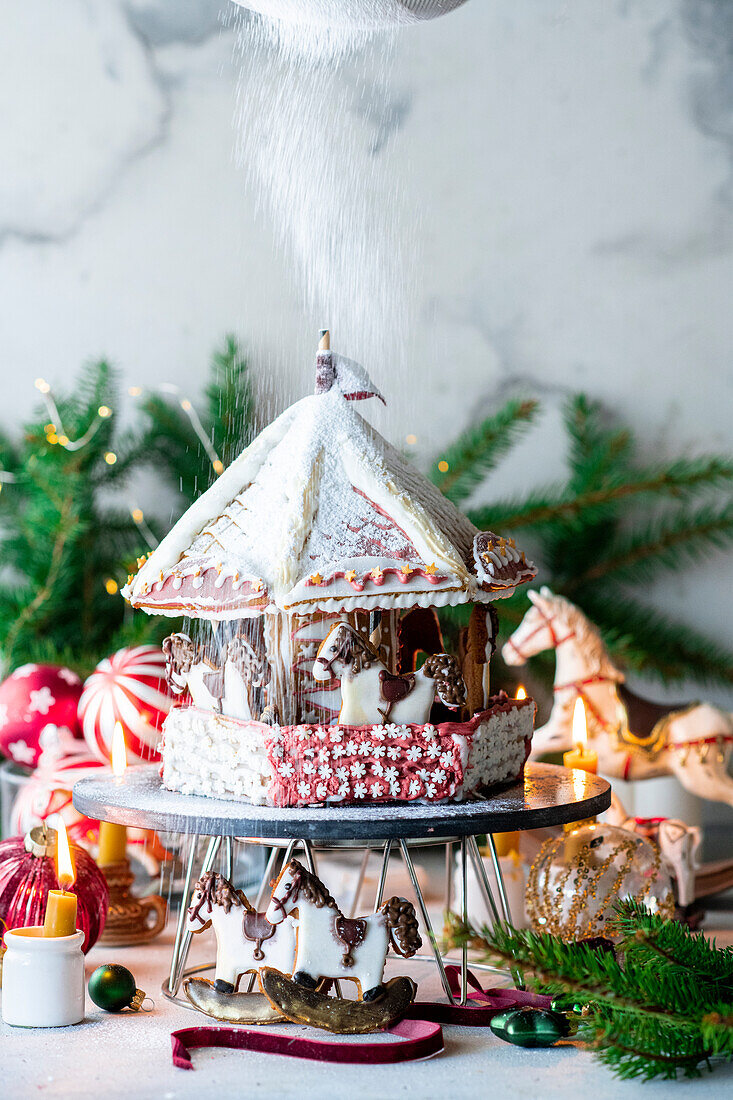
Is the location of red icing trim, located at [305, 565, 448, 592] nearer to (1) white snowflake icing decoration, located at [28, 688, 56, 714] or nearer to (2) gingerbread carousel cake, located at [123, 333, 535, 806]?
(2) gingerbread carousel cake, located at [123, 333, 535, 806]

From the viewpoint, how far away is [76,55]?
3.60 metres

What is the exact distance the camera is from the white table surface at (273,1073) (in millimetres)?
1756

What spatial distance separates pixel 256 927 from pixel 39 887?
0.51 metres

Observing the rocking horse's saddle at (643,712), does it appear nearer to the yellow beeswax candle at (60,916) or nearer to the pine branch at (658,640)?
the pine branch at (658,640)

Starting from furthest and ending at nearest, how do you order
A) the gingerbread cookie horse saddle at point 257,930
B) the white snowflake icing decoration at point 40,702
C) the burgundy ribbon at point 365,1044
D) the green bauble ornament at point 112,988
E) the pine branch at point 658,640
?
the pine branch at point 658,640, the white snowflake icing decoration at point 40,702, the green bauble ornament at point 112,988, the gingerbread cookie horse saddle at point 257,930, the burgundy ribbon at point 365,1044

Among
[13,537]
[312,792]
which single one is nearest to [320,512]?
[312,792]

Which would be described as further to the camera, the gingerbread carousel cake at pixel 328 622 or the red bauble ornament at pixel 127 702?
the red bauble ornament at pixel 127 702

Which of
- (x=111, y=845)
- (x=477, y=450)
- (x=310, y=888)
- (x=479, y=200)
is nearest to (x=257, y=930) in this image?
(x=310, y=888)

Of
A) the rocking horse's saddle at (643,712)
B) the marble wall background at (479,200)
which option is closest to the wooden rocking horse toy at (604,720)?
the rocking horse's saddle at (643,712)

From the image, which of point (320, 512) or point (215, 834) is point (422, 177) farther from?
point (215, 834)

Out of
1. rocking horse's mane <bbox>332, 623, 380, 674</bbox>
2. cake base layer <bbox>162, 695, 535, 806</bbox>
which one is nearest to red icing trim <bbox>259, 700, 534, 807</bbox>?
cake base layer <bbox>162, 695, 535, 806</bbox>

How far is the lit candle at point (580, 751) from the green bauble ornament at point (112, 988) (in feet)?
3.19

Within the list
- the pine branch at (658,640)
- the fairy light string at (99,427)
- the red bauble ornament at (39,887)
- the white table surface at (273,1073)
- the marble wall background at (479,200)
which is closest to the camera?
the white table surface at (273,1073)

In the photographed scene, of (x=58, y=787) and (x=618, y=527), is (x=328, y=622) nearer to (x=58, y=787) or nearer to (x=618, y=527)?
(x=58, y=787)
